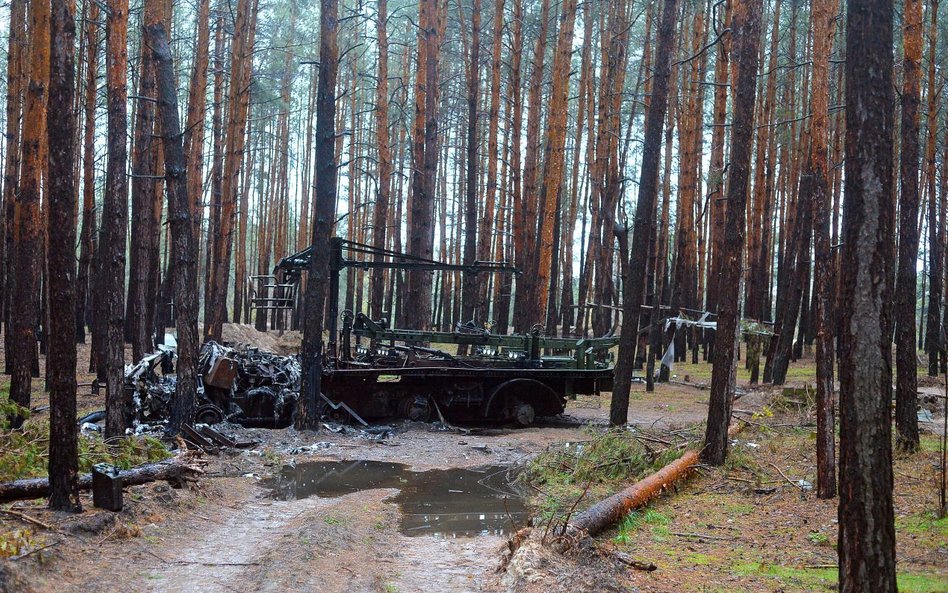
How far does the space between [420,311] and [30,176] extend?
9.84 m

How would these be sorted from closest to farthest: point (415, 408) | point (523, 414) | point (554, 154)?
point (415, 408) → point (523, 414) → point (554, 154)

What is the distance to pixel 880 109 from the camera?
4.19m

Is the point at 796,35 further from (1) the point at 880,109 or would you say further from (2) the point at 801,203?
(1) the point at 880,109

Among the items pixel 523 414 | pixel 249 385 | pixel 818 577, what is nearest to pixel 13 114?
pixel 249 385

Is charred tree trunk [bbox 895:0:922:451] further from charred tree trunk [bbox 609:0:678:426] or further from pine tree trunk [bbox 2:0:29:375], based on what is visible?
pine tree trunk [bbox 2:0:29:375]

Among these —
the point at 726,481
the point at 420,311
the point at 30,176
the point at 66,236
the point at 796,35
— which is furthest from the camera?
the point at 796,35

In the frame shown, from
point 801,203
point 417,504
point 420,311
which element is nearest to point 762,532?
point 417,504

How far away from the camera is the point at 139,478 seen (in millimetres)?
7797

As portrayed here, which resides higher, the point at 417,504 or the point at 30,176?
the point at 30,176

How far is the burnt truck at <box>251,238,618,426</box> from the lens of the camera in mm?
14094

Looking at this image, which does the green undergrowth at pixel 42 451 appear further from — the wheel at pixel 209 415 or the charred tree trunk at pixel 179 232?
the wheel at pixel 209 415

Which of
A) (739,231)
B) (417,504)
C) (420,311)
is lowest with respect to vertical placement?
(417,504)

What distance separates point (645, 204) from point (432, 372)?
469 centimetres

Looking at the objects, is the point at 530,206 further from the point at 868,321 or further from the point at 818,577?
the point at 868,321
